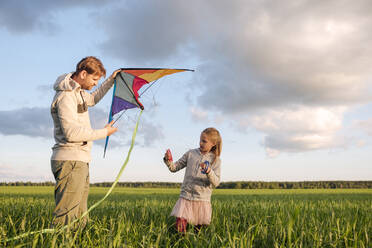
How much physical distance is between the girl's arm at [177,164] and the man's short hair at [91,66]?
173 centimetres

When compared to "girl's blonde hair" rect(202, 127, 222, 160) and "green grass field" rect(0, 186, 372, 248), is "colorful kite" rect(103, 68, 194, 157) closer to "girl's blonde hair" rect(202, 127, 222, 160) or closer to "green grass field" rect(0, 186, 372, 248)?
"girl's blonde hair" rect(202, 127, 222, 160)

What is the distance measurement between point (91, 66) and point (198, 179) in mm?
2319

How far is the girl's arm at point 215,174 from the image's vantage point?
4.38m

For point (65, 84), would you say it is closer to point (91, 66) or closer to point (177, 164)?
point (91, 66)

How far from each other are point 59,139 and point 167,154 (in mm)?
1698

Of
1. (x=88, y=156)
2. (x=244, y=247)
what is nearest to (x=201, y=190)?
(x=244, y=247)

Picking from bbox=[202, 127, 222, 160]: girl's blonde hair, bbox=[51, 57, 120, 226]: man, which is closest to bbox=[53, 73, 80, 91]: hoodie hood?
bbox=[51, 57, 120, 226]: man

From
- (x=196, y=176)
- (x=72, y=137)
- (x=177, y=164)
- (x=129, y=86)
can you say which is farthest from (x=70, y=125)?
(x=196, y=176)

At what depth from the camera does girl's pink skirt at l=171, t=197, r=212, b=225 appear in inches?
175

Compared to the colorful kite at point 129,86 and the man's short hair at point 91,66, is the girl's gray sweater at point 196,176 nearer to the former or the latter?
the colorful kite at point 129,86

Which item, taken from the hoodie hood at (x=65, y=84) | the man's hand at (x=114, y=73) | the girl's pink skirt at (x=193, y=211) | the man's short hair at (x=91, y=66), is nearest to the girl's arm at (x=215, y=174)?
the girl's pink skirt at (x=193, y=211)

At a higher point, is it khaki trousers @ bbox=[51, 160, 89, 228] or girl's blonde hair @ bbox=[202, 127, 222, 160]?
girl's blonde hair @ bbox=[202, 127, 222, 160]

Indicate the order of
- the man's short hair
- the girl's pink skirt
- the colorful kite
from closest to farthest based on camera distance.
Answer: the man's short hair < the colorful kite < the girl's pink skirt

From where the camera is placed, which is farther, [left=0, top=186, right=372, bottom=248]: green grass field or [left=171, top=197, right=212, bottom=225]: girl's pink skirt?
[left=171, top=197, right=212, bottom=225]: girl's pink skirt
